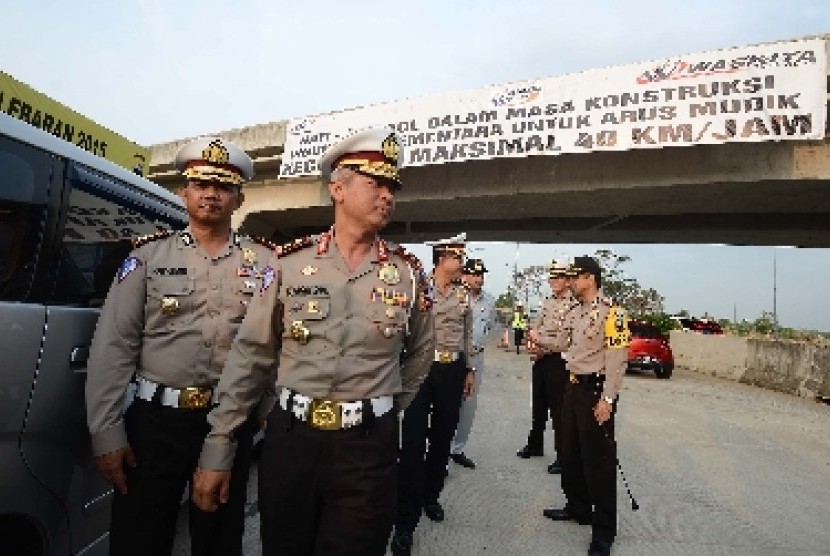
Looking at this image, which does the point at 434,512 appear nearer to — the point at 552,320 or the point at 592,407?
the point at 592,407

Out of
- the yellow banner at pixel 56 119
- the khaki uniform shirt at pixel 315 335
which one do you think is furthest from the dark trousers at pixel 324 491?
Result: the yellow banner at pixel 56 119

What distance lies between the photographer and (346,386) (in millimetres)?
1859

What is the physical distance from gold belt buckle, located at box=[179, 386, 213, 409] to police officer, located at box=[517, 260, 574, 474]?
13.4ft

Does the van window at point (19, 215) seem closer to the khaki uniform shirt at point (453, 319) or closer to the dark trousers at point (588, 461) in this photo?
the khaki uniform shirt at point (453, 319)

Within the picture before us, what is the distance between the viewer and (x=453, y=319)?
4.44 meters

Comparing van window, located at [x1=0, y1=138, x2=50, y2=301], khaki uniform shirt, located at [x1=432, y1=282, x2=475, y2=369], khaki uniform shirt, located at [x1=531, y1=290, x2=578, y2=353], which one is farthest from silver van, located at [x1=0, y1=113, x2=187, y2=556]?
khaki uniform shirt, located at [x1=531, y1=290, x2=578, y2=353]

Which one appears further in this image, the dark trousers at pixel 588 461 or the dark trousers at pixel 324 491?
the dark trousers at pixel 588 461

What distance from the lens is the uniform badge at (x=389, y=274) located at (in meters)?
2.01

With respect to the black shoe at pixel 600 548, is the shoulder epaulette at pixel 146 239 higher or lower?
higher

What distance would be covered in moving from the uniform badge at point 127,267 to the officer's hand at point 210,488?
790 mm

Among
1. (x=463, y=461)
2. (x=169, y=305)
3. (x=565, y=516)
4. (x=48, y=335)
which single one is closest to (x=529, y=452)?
(x=463, y=461)

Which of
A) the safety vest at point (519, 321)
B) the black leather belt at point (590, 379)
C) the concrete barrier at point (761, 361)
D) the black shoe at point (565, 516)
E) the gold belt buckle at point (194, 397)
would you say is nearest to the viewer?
the gold belt buckle at point (194, 397)

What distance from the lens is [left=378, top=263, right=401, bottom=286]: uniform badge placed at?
6.59ft

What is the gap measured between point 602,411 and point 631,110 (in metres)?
6.59
